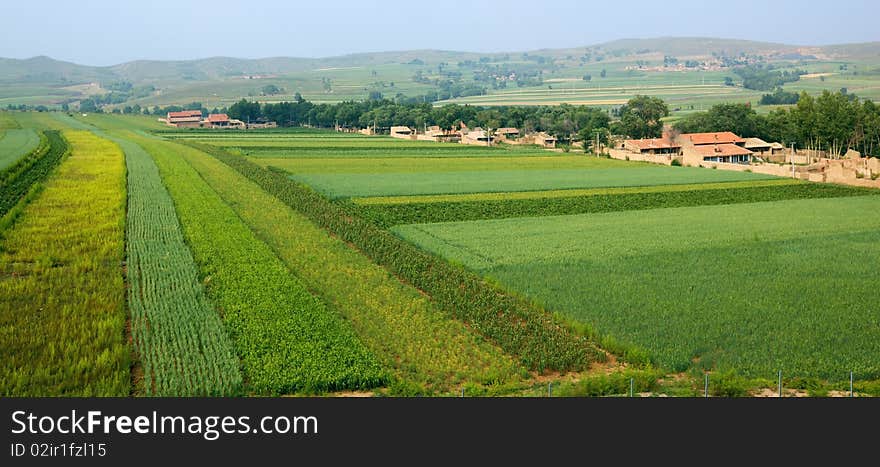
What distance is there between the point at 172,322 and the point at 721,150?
55859 mm

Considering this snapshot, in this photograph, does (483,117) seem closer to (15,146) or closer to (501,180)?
(15,146)

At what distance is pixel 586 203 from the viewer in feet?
124

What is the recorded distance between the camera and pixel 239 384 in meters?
→ 13.8

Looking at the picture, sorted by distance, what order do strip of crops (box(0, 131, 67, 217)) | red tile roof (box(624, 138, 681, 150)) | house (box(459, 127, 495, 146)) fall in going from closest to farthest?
strip of crops (box(0, 131, 67, 217)) → red tile roof (box(624, 138, 681, 150)) → house (box(459, 127, 495, 146))

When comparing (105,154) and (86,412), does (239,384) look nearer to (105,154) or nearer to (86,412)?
(86,412)

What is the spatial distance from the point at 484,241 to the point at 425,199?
1184 centimetres

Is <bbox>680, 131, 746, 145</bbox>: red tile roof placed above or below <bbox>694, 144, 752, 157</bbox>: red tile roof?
above

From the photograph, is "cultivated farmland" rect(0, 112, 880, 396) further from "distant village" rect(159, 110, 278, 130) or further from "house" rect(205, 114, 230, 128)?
"house" rect(205, 114, 230, 128)

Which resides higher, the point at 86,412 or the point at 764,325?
the point at 86,412

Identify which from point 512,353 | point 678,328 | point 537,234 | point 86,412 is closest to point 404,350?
point 512,353

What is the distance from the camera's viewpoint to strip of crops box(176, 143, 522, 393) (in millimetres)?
15016

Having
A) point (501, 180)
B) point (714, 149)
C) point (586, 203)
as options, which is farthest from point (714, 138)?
point (586, 203)

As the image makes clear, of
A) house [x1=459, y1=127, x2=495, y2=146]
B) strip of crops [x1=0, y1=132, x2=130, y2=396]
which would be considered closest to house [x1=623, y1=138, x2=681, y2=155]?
house [x1=459, y1=127, x2=495, y2=146]

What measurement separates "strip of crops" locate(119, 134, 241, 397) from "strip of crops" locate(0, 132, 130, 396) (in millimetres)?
450
